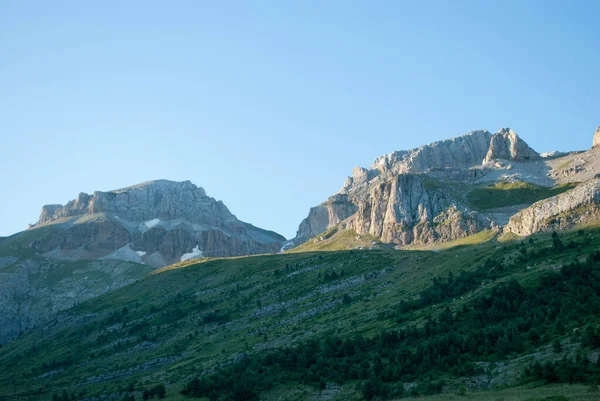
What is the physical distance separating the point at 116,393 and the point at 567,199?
131m

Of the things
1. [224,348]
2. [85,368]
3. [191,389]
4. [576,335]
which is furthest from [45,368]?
[576,335]

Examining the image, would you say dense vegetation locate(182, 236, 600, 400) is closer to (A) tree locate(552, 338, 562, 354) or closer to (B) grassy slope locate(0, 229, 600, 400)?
(A) tree locate(552, 338, 562, 354)

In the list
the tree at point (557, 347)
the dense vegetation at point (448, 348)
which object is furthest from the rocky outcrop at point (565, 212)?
the tree at point (557, 347)

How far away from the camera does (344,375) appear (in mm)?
95000

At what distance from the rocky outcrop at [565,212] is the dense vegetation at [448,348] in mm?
60894

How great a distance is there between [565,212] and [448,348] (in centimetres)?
10528

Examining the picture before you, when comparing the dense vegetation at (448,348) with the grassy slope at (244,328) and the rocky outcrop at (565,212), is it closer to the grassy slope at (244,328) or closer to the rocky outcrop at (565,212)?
the grassy slope at (244,328)

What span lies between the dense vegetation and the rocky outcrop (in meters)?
60.9

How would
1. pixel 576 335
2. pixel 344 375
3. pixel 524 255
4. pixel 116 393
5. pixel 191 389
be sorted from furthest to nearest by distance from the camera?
pixel 524 255 → pixel 116 393 → pixel 191 389 → pixel 344 375 → pixel 576 335

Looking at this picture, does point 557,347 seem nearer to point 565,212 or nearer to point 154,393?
point 154,393

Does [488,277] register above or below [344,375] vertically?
above

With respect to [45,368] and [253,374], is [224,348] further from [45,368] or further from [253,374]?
[45,368]

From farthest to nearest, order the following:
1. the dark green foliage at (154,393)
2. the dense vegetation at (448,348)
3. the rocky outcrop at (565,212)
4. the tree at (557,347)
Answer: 1. the rocky outcrop at (565,212)
2. the dark green foliage at (154,393)
3. the dense vegetation at (448,348)
4. the tree at (557,347)

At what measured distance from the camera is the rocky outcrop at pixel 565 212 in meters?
171
